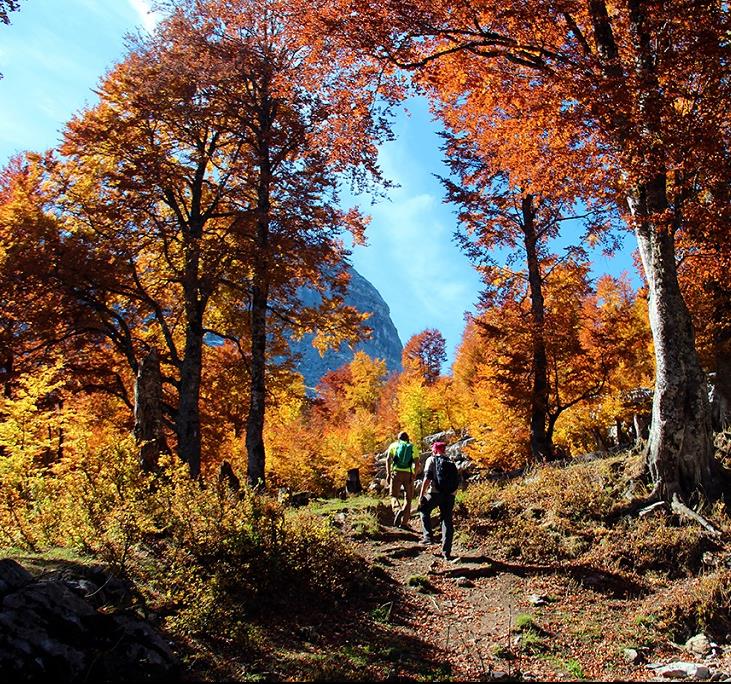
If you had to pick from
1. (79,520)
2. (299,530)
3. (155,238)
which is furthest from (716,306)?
(79,520)

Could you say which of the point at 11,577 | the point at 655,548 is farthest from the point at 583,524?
the point at 11,577

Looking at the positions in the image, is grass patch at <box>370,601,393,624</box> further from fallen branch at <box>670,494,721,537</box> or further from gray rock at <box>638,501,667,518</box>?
fallen branch at <box>670,494,721,537</box>

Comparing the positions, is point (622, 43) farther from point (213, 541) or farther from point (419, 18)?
point (213, 541)

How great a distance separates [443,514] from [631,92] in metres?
6.94

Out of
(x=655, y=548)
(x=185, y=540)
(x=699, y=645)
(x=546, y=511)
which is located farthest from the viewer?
(x=546, y=511)

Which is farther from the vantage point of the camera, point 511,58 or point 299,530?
point 511,58

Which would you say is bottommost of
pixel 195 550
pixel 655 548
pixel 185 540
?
pixel 655 548

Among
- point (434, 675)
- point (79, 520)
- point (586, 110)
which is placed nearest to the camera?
point (434, 675)

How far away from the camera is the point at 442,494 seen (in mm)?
8969

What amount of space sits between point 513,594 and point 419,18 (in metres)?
8.83

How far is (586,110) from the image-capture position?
7992mm

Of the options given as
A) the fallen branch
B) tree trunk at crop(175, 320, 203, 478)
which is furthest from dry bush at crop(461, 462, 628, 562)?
tree trunk at crop(175, 320, 203, 478)

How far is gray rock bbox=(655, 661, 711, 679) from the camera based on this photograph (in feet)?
16.2

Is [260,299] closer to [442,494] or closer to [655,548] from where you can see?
[442,494]
